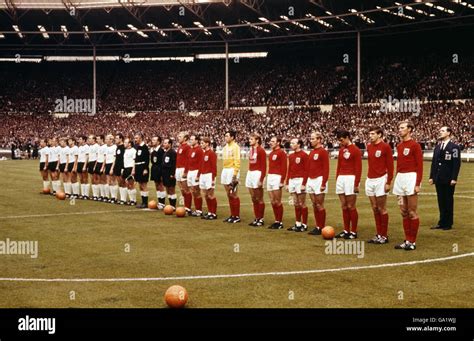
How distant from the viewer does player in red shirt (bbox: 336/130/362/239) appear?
1365cm

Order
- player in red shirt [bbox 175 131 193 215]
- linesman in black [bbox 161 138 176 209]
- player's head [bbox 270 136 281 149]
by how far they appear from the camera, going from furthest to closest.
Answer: linesman in black [bbox 161 138 176 209]
player in red shirt [bbox 175 131 193 215]
player's head [bbox 270 136 281 149]

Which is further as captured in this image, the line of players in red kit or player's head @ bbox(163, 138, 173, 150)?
player's head @ bbox(163, 138, 173, 150)

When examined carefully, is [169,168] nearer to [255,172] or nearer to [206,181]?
[206,181]

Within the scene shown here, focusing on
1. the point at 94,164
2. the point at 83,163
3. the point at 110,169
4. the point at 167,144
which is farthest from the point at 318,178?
the point at 83,163

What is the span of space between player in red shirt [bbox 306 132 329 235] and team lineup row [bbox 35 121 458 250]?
2 centimetres

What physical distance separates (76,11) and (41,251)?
168 feet

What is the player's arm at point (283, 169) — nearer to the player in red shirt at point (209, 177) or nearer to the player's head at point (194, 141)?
the player in red shirt at point (209, 177)

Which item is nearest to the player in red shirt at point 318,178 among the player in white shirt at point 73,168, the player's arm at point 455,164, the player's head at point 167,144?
the player's arm at point 455,164

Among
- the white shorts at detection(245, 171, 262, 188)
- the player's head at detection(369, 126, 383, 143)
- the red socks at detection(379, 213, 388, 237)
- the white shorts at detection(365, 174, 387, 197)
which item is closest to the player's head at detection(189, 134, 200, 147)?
the white shorts at detection(245, 171, 262, 188)

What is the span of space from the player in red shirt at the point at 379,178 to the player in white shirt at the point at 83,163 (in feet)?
41.5

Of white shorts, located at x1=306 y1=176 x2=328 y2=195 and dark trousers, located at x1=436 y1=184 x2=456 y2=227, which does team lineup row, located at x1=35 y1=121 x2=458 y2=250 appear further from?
dark trousers, located at x1=436 y1=184 x2=456 y2=227

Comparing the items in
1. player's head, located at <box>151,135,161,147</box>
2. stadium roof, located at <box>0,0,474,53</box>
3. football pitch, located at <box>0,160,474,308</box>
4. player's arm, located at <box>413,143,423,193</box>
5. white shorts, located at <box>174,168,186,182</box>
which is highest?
stadium roof, located at <box>0,0,474,53</box>

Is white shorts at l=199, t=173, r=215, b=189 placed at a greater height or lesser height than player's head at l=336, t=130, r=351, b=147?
lesser
